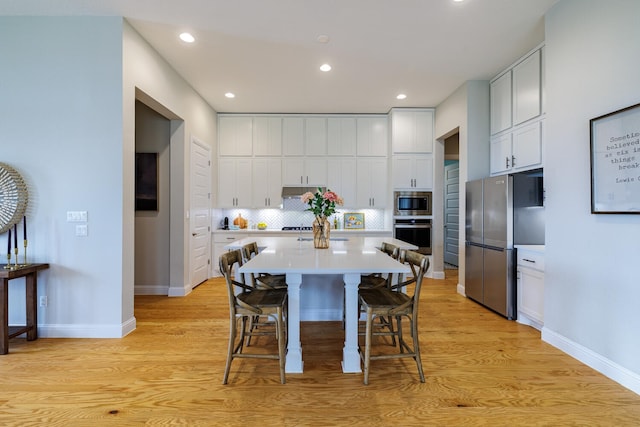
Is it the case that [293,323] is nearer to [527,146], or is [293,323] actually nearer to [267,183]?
[527,146]

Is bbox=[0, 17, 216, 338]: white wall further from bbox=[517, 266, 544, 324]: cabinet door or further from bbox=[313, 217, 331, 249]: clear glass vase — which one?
bbox=[517, 266, 544, 324]: cabinet door

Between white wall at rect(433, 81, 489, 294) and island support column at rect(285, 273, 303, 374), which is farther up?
white wall at rect(433, 81, 489, 294)

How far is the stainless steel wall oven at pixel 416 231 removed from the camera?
216 inches

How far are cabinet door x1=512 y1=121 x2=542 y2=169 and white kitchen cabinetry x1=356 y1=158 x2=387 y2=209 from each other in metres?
2.41

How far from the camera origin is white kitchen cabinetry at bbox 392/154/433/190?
5586mm

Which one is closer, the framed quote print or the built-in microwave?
the framed quote print

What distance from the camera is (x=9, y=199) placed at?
2.79 metres

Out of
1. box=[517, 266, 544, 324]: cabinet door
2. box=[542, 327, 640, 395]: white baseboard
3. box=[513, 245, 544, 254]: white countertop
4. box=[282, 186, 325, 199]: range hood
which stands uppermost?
box=[282, 186, 325, 199]: range hood

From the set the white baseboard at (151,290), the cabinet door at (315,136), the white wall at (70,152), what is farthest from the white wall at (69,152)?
the cabinet door at (315,136)

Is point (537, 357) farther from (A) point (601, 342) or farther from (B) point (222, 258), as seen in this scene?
(B) point (222, 258)

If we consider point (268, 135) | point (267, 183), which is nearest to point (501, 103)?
point (268, 135)

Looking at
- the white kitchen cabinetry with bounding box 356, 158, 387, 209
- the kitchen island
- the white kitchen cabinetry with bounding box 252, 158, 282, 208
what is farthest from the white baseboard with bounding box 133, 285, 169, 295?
the white kitchen cabinetry with bounding box 356, 158, 387, 209

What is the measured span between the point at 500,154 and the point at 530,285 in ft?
5.62

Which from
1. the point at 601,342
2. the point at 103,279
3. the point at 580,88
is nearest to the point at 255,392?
the point at 103,279
